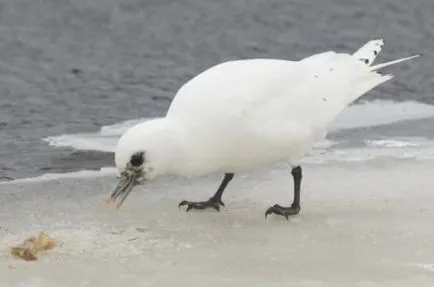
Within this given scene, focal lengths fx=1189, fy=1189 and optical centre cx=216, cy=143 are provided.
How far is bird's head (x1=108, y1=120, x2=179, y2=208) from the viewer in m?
5.00

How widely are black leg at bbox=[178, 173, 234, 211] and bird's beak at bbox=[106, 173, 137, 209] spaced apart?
569mm

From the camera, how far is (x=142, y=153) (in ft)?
16.5

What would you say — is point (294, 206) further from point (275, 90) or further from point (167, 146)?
point (167, 146)

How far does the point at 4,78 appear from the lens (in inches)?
352

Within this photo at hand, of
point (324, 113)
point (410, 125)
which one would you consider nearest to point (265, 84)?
point (324, 113)

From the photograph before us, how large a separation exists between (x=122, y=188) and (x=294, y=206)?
0.90 m

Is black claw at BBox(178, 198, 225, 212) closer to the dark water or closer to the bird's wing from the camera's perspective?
the bird's wing

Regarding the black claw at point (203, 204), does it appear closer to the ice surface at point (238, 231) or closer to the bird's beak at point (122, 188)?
the ice surface at point (238, 231)

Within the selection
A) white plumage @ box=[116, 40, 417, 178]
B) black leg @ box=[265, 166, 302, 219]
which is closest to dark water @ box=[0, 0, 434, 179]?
black leg @ box=[265, 166, 302, 219]

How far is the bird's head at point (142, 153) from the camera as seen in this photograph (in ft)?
16.4

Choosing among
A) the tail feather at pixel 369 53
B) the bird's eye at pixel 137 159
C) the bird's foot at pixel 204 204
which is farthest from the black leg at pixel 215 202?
the tail feather at pixel 369 53

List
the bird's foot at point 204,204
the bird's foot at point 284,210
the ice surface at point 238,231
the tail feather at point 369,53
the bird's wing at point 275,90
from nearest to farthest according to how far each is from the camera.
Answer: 1. the ice surface at point 238,231
2. the bird's wing at point 275,90
3. the bird's foot at point 284,210
4. the bird's foot at point 204,204
5. the tail feather at point 369,53

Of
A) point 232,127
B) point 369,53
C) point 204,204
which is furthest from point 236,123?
point 369,53

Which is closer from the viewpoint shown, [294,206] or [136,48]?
[294,206]
